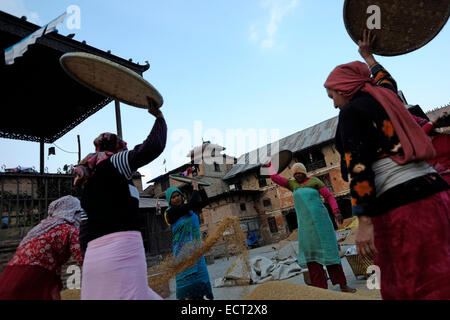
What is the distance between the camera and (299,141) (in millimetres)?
23672

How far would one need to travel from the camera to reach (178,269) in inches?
127

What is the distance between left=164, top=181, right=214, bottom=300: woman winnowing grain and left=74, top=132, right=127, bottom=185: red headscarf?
5.05ft

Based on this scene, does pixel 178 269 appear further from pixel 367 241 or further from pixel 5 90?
pixel 5 90

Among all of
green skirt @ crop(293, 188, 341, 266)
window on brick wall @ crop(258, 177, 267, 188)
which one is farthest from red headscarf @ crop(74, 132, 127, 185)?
window on brick wall @ crop(258, 177, 267, 188)

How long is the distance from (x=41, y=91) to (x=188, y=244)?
285 inches

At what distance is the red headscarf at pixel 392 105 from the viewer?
1.23m

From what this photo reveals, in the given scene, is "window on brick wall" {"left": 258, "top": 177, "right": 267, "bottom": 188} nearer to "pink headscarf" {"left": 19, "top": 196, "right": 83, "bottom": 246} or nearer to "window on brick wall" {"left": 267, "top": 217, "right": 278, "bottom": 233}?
"window on brick wall" {"left": 267, "top": 217, "right": 278, "bottom": 233}

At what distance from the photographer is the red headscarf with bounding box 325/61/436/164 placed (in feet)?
4.03

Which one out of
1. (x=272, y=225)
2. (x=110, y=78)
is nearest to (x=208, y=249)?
(x=110, y=78)

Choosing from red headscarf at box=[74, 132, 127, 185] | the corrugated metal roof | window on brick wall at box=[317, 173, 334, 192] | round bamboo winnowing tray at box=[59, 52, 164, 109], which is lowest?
red headscarf at box=[74, 132, 127, 185]

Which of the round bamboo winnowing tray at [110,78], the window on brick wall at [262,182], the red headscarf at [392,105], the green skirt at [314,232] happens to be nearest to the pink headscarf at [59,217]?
the round bamboo winnowing tray at [110,78]

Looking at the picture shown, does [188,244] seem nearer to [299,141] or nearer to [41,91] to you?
[41,91]

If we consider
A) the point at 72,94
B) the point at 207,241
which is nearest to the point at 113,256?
the point at 207,241
